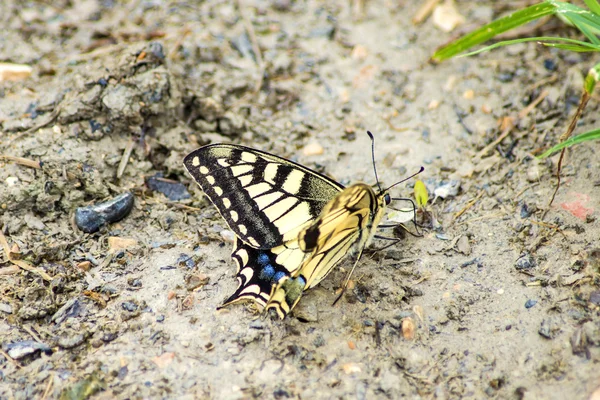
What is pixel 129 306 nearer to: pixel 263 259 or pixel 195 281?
pixel 195 281

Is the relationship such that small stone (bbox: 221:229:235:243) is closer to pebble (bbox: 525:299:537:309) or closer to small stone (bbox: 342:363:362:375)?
small stone (bbox: 342:363:362:375)

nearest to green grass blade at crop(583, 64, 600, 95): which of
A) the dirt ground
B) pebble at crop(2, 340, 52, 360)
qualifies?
the dirt ground

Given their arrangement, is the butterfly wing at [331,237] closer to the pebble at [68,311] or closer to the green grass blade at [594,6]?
the pebble at [68,311]

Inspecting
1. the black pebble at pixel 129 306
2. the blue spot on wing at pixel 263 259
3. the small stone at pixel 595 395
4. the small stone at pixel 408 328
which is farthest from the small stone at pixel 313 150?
the small stone at pixel 595 395

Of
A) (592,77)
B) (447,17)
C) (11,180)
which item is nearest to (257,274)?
(11,180)

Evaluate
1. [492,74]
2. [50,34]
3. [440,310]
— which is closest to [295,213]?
[440,310]

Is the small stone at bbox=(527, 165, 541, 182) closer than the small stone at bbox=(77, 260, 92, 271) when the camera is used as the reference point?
No

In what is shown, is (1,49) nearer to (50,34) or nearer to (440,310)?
(50,34)
